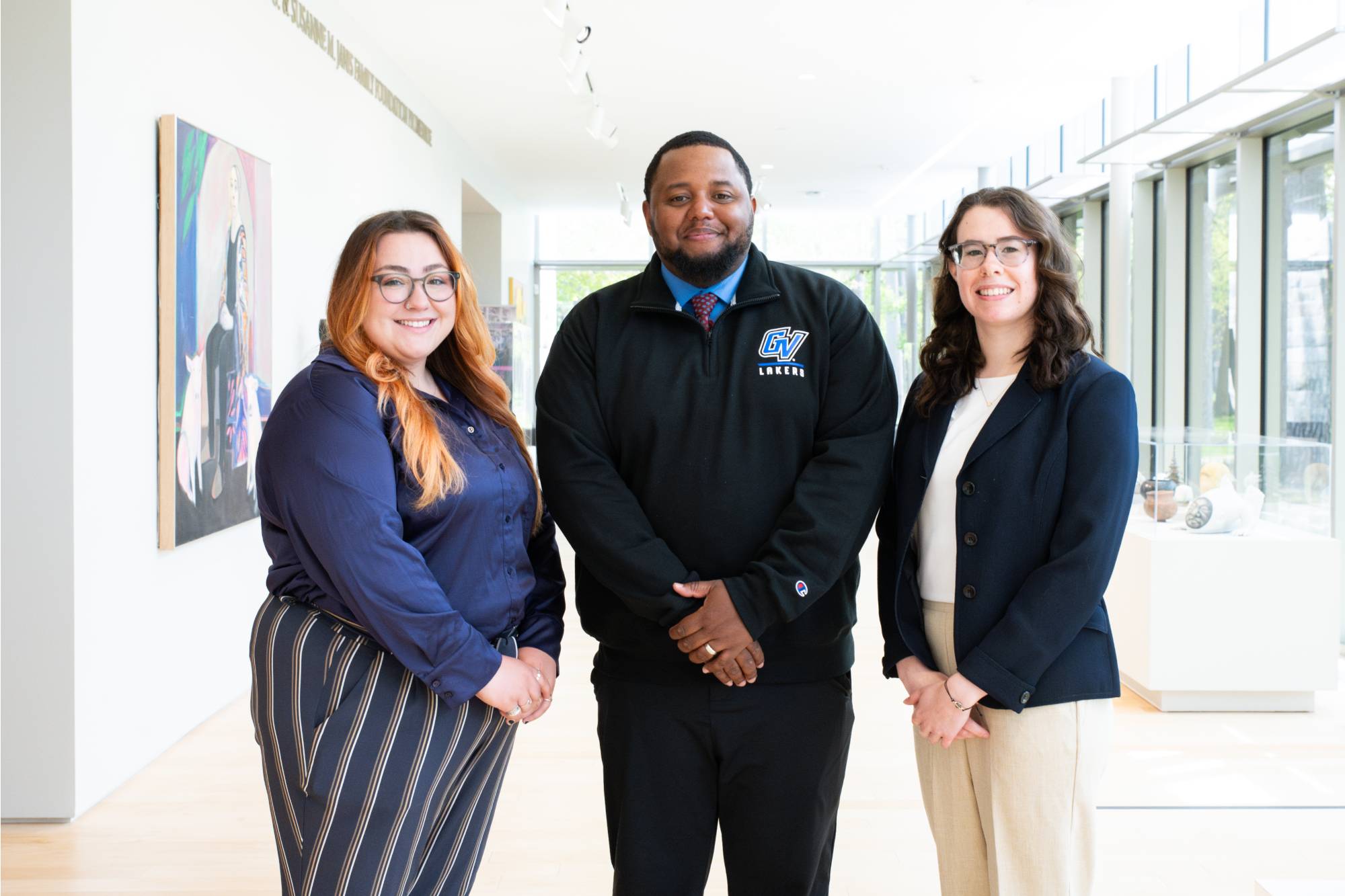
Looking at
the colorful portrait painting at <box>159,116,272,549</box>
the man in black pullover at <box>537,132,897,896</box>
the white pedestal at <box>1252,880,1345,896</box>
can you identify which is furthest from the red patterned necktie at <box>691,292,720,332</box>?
the colorful portrait painting at <box>159,116,272,549</box>

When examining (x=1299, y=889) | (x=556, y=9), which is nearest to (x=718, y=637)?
(x=1299, y=889)

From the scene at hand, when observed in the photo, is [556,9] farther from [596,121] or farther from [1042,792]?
[1042,792]

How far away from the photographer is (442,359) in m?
2.15

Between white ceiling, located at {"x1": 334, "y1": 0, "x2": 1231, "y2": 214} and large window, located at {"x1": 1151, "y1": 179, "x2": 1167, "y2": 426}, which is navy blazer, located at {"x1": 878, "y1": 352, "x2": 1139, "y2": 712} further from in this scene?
large window, located at {"x1": 1151, "y1": 179, "x2": 1167, "y2": 426}

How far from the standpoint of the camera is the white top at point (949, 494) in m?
2.09

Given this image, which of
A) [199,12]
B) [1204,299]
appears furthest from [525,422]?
[199,12]

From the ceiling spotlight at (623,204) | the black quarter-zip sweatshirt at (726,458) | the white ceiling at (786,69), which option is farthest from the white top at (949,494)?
the ceiling spotlight at (623,204)

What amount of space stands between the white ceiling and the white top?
551cm

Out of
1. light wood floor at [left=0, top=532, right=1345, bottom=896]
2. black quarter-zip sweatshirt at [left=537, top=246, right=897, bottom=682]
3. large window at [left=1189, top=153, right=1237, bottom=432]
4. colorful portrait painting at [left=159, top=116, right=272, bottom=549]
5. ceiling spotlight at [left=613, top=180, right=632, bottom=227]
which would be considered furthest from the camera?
ceiling spotlight at [left=613, top=180, right=632, bottom=227]

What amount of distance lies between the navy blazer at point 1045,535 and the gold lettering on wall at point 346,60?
16.6 feet

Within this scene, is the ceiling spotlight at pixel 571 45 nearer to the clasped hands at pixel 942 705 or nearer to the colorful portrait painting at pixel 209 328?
the colorful portrait painting at pixel 209 328

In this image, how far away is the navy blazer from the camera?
1925 millimetres

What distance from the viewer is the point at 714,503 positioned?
2.11 m

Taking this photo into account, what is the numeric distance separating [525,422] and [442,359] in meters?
13.0
